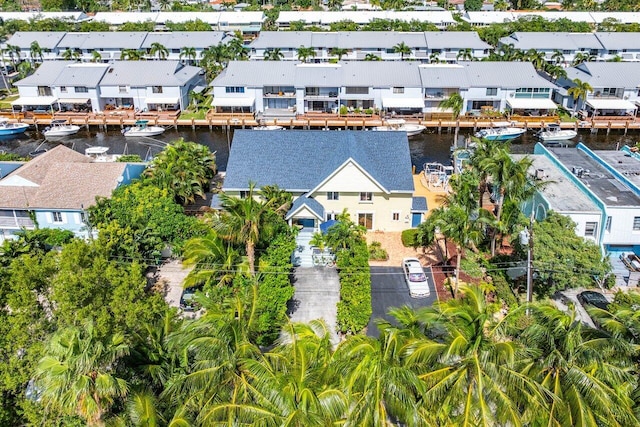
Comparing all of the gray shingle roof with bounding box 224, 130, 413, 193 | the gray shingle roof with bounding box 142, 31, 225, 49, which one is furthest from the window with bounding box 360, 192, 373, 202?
the gray shingle roof with bounding box 142, 31, 225, 49

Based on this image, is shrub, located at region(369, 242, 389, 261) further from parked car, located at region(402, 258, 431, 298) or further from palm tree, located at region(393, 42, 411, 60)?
palm tree, located at region(393, 42, 411, 60)

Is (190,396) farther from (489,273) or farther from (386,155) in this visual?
(386,155)

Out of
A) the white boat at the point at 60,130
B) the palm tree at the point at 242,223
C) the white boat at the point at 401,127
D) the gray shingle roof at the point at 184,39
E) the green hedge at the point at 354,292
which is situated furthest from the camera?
the gray shingle roof at the point at 184,39

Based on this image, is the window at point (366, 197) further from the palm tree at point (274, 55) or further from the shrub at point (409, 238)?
the palm tree at point (274, 55)

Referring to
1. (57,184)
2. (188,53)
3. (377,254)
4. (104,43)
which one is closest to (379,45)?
(188,53)

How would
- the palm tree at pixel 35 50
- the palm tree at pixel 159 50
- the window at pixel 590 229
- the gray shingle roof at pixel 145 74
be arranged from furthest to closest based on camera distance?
the palm tree at pixel 35 50, the palm tree at pixel 159 50, the gray shingle roof at pixel 145 74, the window at pixel 590 229

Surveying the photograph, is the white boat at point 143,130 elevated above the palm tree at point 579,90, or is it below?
below

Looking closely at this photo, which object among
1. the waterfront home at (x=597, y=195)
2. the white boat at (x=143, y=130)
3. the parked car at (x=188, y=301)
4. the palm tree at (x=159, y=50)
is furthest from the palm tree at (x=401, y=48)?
the parked car at (x=188, y=301)
